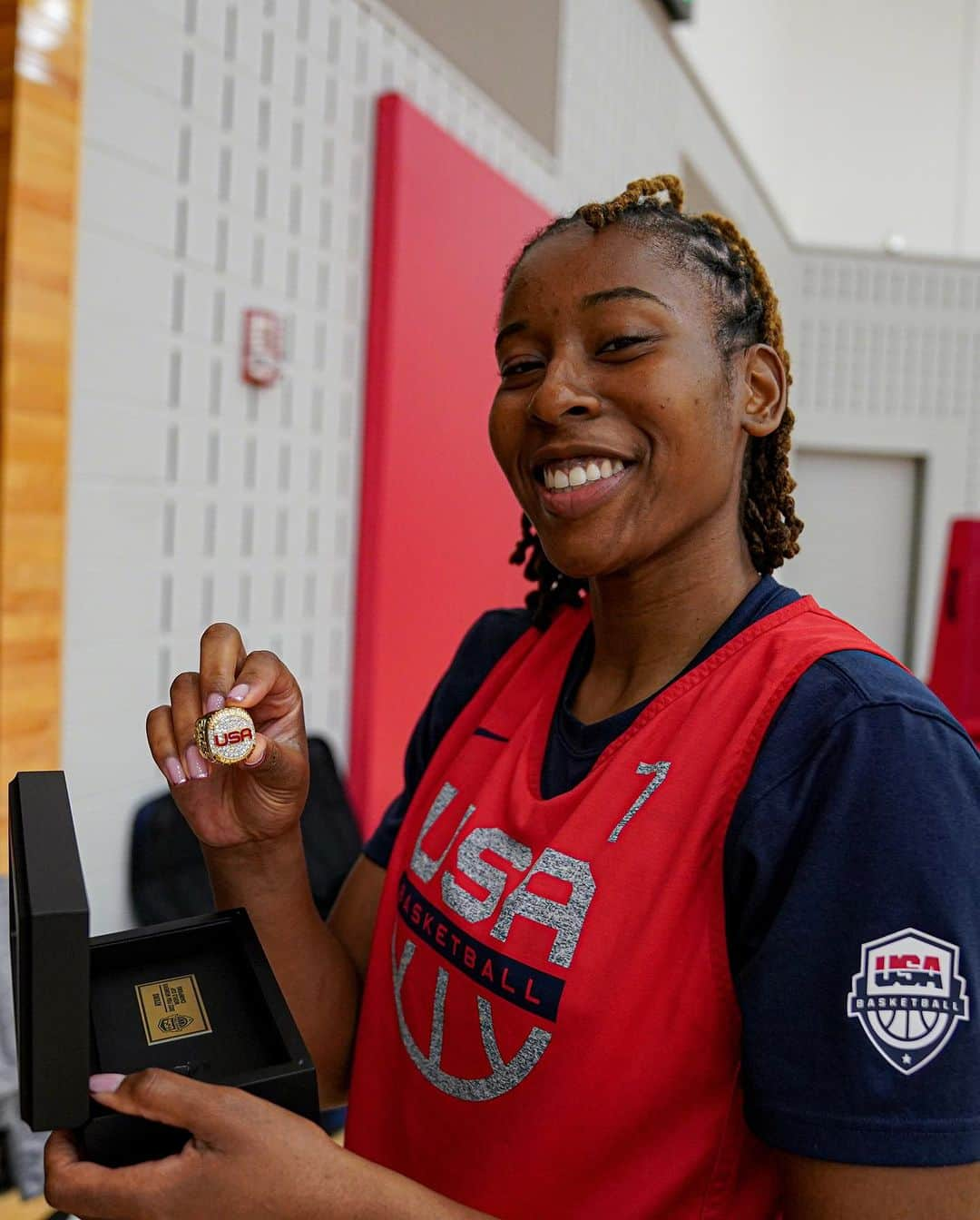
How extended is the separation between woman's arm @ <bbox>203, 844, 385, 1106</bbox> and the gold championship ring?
0.16 metres

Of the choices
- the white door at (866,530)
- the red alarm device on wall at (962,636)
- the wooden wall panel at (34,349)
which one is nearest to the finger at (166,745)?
the wooden wall panel at (34,349)

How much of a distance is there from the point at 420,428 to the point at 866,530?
6072mm

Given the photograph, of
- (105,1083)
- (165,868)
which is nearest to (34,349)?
(165,868)

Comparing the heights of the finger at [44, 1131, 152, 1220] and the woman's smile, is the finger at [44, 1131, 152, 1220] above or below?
below

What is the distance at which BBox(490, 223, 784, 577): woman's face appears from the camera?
968mm

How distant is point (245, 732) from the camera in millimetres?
910

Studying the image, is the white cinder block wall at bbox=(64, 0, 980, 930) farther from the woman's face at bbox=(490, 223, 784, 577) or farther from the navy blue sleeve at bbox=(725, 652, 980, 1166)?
the navy blue sleeve at bbox=(725, 652, 980, 1166)

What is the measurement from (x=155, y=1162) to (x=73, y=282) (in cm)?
160

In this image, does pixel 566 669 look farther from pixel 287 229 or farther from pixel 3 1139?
pixel 287 229

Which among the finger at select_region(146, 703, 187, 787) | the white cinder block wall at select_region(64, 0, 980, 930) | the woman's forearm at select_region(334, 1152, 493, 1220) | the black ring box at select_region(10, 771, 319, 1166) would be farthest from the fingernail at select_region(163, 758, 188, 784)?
the white cinder block wall at select_region(64, 0, 980, 930)

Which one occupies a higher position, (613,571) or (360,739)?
(613,571)

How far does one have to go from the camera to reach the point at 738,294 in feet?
3.41

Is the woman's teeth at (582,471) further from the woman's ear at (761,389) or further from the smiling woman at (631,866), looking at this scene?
the woman's ear at (761,389)

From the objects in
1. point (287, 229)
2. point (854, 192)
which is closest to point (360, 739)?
point (287, 229)
